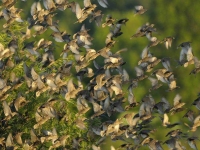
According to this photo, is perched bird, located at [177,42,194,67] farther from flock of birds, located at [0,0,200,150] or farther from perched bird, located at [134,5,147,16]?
perched bird, located at [134,5,147,16]

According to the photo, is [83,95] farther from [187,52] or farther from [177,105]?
[187,52]

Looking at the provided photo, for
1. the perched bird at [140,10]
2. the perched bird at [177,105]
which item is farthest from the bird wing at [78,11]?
the perched bird at [177,105]

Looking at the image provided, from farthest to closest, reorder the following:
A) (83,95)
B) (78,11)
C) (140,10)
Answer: (140,10), (78,11), (83,95)

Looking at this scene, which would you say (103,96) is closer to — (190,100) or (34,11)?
(34,11)

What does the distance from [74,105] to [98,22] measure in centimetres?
171

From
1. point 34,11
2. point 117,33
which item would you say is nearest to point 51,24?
point 34,11

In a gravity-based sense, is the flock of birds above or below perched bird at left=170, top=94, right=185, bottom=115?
above

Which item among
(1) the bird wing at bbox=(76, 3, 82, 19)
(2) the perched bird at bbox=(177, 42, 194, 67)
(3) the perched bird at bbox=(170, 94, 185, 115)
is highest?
(1) the bird wing at bbox=(76, 3, 82, 19)

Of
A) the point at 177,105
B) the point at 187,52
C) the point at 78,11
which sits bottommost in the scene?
the point at 177,105

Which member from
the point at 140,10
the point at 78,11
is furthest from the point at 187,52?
the point at 78,11

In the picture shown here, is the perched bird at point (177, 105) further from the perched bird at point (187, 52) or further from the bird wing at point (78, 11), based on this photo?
the bird wing at point (78, 11)

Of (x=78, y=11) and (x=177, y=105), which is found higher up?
(x=78, y=11)

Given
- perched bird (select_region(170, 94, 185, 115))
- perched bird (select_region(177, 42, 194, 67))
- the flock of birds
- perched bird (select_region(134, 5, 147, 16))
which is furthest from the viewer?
perched bird (select_region(134, 5, 147, 16))

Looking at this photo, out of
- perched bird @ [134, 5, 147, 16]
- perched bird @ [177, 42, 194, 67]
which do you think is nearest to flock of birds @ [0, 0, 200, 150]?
perched bird @ [177, 42, 194, 67]
